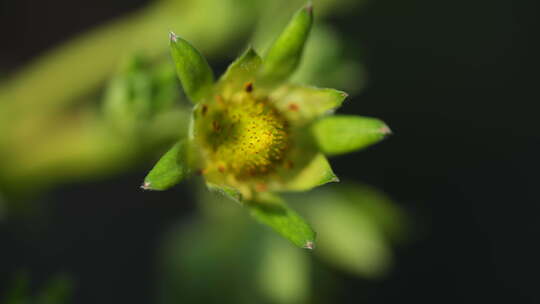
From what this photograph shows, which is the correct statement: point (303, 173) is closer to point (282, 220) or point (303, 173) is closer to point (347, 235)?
point (282, 220)

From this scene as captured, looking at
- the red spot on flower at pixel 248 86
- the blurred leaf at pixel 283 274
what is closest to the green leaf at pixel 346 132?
the red spot on flower at pixel 248 86

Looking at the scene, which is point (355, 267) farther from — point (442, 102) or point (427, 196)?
point (442, 102)

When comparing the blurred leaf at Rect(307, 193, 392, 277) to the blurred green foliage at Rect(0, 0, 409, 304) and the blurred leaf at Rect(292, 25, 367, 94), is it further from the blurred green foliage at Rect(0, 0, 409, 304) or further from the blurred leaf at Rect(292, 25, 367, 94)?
the blurred leaf at Rect(292, 25, 367, 94)

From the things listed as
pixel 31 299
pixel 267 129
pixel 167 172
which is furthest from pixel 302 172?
pixel 31 299

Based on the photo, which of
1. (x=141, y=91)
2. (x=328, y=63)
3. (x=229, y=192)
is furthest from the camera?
(x=328, y=63)

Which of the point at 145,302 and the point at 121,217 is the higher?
the point at 121,217

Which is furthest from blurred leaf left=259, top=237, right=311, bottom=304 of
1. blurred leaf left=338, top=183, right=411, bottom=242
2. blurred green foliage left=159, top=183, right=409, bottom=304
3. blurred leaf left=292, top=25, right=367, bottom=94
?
blurred leaf left=292, top=25, right=367, bottom=94

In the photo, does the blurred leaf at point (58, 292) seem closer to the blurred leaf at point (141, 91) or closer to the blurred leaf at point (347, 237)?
the blurred leaf at point (141, 91)

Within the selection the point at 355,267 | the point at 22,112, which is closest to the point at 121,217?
the point at 22,112
